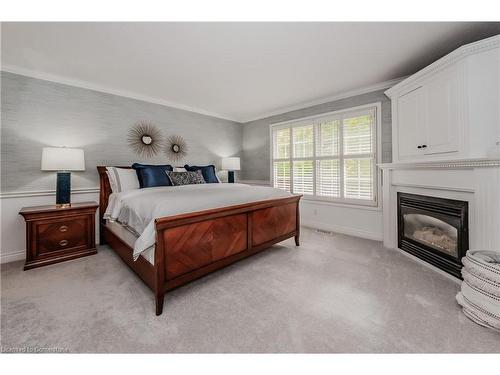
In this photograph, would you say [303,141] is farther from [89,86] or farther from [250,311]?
[89,86]

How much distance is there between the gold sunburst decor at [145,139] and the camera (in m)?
3.57

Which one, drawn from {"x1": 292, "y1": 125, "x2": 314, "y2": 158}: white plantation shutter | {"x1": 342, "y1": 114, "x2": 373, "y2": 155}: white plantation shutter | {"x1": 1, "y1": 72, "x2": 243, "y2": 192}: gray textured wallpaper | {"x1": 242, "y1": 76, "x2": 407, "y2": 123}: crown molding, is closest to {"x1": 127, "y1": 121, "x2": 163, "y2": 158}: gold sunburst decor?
{"x1": 1, "y1": 72, "x2": 243, "y2": 192}: gray textured wallpaper

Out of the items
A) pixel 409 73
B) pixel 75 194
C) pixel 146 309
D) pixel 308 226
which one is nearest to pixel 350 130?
pixel 409 73

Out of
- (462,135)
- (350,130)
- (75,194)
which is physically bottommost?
(75,194)

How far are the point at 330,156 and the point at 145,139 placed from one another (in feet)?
11.1

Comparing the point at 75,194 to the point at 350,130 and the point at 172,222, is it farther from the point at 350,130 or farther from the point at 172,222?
the point at 350,130

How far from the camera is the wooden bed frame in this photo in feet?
5.50

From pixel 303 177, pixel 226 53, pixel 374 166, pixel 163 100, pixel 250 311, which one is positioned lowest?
pixel 250 311

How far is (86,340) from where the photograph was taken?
1356 millimetres

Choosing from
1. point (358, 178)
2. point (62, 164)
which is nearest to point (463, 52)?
point (358, 178)

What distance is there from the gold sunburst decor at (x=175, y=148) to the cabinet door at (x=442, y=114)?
3854 millimetres

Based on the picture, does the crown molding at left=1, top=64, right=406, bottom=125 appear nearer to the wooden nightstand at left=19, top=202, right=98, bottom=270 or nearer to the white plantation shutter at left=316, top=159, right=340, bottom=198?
the white plantation shutter at left=316, top=159, right=340, bottom=198

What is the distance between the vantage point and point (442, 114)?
7.18ft

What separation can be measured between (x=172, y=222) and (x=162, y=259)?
30 cm
